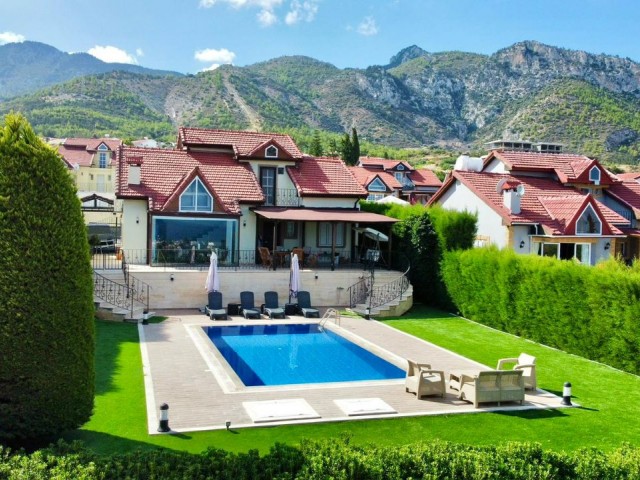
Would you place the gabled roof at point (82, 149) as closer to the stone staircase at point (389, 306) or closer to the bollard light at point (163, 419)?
the stone staircase at point (389, 306)

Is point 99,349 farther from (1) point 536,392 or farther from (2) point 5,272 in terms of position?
(1) point 536,392

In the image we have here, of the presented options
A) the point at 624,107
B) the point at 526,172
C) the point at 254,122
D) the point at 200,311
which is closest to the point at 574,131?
the point at 624,107

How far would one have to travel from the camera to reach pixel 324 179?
36.2 meters

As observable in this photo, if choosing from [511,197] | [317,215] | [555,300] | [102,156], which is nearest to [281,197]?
[317,215]

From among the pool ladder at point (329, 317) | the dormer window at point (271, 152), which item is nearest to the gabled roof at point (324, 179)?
the dormer window at point (271, 152)

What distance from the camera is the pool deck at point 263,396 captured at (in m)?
13.6

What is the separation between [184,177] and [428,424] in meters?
22.1

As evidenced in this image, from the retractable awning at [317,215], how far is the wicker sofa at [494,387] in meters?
16.2

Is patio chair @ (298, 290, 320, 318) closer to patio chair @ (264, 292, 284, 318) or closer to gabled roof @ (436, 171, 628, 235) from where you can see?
patio chair @ (264, 292, 284, 318)

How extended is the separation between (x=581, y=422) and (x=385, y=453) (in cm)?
707

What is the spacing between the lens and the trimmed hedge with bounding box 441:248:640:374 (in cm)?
Answer: 1934

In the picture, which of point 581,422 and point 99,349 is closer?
point 581,422

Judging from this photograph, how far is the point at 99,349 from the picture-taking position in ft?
63.3

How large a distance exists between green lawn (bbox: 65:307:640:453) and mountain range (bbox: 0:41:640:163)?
99.6m
